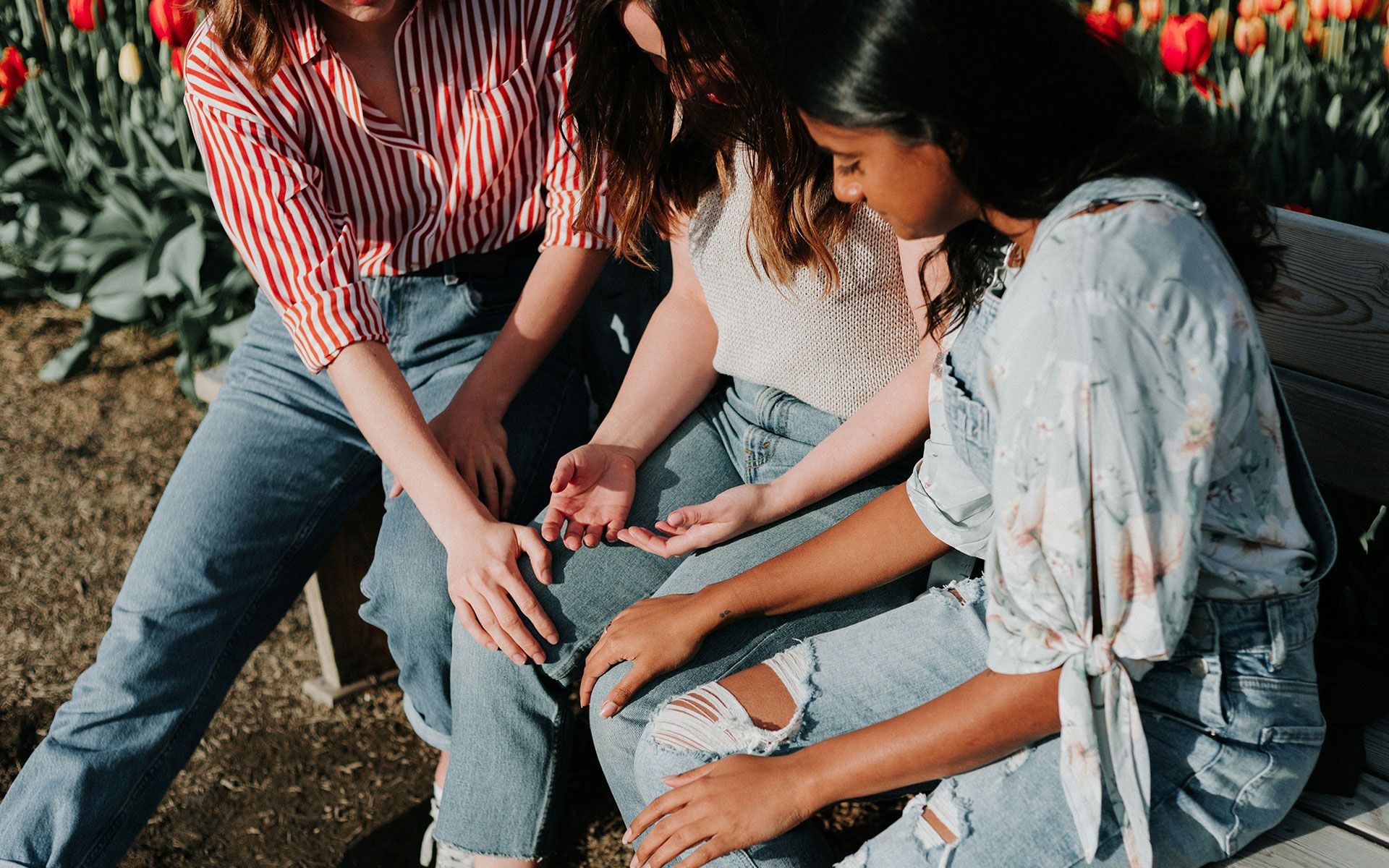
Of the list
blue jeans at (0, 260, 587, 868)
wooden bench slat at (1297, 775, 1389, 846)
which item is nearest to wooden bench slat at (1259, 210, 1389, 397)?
wooden bench slat at (1297, 775, 1389, 846)

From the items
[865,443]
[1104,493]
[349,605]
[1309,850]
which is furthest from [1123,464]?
[349,605]

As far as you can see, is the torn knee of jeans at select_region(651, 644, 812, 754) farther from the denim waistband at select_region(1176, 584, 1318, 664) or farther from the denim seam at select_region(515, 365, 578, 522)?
the denim seam at select_region(515, 365, 578, 522)

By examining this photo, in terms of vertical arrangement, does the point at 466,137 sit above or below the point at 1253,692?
above

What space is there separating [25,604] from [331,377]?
1.64 meters

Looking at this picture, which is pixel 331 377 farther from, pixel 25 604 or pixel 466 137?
pixel 25 604

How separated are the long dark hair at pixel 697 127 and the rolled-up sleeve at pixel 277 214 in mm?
430

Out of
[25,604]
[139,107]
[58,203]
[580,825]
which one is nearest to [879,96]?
[580,825]

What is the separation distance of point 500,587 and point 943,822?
75 cm

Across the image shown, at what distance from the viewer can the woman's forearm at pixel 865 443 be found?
5.93 feet

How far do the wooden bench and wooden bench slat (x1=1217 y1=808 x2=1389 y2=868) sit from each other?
0.19 metres

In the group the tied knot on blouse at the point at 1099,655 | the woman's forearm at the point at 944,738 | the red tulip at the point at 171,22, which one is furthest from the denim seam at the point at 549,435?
the red tulip at the point at 171,22

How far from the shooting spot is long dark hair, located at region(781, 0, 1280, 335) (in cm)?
119

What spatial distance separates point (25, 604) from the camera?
309 centimetres

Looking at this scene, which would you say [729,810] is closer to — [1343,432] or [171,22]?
[1343,432]
